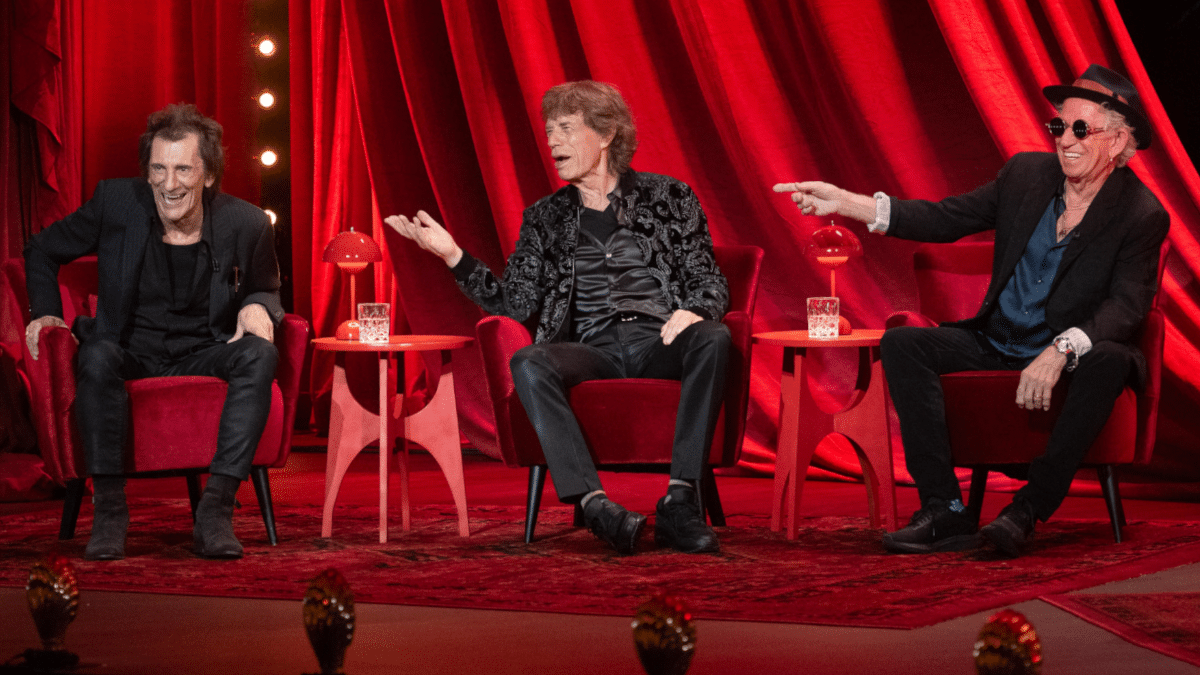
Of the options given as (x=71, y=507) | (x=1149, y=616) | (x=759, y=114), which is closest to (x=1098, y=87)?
(x=1149, y=616)

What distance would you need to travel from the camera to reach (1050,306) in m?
3.19

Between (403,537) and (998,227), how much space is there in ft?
5.41

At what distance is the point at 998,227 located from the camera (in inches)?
131

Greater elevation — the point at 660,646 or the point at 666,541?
the point at 660,646

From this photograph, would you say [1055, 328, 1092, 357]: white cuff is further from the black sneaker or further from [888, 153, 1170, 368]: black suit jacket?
the black sneaker

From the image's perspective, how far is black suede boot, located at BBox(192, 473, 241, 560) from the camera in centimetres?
309

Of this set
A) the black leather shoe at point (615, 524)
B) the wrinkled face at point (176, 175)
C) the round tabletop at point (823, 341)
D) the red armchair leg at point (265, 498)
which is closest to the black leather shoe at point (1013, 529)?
the round tabletop at point (823, 341)

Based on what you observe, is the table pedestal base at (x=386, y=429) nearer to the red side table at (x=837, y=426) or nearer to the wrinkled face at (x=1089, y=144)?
the red side table at (x=837, y=426)

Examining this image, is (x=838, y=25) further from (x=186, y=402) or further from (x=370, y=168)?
(x=186, y=402)

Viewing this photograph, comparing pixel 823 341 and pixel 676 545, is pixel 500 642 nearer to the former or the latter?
pixel 676 545

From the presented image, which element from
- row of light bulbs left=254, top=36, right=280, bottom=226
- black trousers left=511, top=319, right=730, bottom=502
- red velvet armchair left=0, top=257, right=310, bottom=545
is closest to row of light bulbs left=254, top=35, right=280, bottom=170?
row of light bulbs left=254, top=36, right=280, bottom=226

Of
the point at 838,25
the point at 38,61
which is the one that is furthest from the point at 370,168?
the point at 838,25

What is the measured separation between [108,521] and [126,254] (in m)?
0.68

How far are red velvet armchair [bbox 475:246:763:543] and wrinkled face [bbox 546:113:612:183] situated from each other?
1.43 feet
